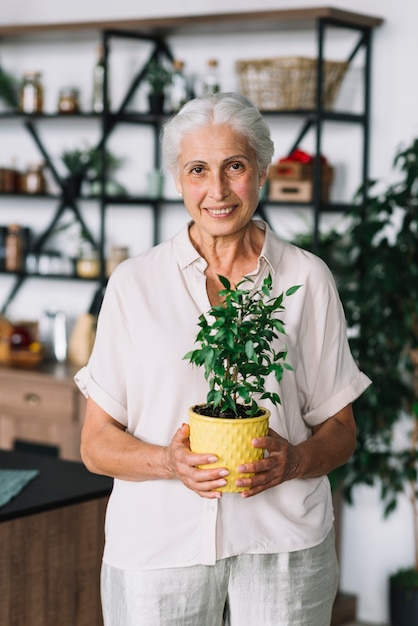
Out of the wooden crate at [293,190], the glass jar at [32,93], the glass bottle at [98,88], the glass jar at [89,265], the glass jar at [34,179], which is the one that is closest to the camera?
the wooden crate at [293,190]

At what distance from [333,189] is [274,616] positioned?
2.69m

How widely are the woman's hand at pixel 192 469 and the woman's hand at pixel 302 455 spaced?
0.04m

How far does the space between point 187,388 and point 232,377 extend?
0.18m

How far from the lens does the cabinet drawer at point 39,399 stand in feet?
14.8

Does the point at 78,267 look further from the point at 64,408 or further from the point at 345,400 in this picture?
the point at 345,400

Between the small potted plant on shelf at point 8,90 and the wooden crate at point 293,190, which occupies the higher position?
the small potted plant on shelf at point 8,90

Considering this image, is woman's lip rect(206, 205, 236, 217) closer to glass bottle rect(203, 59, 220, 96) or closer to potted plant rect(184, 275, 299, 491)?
potted plant rect(184, 275, 299, 491)

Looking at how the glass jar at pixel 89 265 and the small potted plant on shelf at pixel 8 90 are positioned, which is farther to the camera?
the small potted plant on shelf at pixel 8 90

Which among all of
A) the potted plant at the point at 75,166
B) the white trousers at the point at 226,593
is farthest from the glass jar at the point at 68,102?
the white trousers at the point at 226,593

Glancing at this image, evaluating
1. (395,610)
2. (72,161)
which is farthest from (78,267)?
(395,610)

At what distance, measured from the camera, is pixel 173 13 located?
4754mm

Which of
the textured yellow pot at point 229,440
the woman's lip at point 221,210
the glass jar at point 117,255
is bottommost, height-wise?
the textured yellow pot at point 229,440

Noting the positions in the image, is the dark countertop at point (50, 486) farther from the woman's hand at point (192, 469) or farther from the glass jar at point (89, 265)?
the glass jar at point (89, 265)

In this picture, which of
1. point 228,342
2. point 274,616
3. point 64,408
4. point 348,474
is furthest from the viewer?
point 64,408
